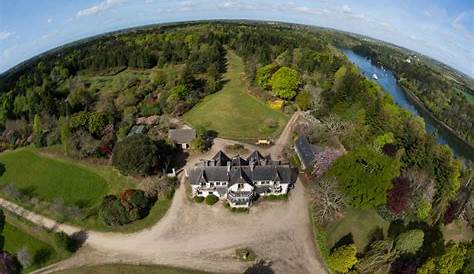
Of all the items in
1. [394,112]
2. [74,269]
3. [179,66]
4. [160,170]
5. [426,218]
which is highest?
[179,66]

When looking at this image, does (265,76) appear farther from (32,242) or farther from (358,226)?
(32,242)

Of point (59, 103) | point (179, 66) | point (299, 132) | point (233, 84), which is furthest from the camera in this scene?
point (179, 66)

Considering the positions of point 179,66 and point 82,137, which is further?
point 179,66

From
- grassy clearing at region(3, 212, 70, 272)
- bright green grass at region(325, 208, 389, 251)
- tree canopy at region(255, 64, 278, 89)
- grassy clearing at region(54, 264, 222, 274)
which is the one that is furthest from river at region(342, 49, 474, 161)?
grassy clearing at region(3, 212, 70, 272)

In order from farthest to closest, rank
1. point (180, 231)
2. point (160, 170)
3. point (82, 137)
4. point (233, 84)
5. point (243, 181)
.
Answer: point (233, 84) → point (82, 137) → point (160, 170) → point (243, 181) → point (180, 231)

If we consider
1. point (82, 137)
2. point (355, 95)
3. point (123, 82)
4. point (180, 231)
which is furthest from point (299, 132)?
point (123, 82)

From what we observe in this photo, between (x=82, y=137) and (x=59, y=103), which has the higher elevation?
(x=59, y=103)

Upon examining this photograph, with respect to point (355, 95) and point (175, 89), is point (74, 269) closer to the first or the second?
point (175, 89)

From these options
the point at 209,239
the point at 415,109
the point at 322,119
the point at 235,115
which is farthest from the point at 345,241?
the point at 415,109
